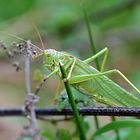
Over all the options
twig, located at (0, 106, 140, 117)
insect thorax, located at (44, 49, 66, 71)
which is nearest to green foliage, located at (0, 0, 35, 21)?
twig, located at (0, 106, 140, 117)

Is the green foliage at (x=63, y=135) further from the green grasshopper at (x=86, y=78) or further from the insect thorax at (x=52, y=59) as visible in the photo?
the insect thorax at (x=52, y=59)

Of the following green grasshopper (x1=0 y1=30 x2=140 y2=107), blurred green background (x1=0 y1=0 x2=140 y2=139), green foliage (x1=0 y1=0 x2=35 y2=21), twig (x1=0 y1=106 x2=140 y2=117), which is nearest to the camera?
twig (x1=0 y1=106 x2=140 y2=117)

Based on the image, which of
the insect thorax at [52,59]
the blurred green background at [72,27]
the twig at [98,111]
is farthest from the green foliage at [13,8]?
the insect thorax at [52,59]

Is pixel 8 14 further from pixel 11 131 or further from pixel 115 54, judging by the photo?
pixel 11 131

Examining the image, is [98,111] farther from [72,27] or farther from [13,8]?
[13,8]

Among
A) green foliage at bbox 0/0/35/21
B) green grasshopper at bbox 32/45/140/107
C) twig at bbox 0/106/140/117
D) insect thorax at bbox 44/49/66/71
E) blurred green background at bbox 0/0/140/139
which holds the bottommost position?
twig at bbox 0/106/140/117

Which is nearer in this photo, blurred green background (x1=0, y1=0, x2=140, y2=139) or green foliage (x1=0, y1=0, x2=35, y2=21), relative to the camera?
blurred green background (x1=0, y1=0, x2=140, y2=139)

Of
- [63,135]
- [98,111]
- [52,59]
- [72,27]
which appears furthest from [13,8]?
[98,111]

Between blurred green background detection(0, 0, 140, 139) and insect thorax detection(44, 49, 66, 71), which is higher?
blurred green background detection(0, 0, 140, 139)

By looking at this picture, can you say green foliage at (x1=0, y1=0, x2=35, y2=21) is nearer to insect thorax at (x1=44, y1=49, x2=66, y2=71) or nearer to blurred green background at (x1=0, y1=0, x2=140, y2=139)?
blurred green background at (x1=0, y1=0, x2=140, y2=139)
